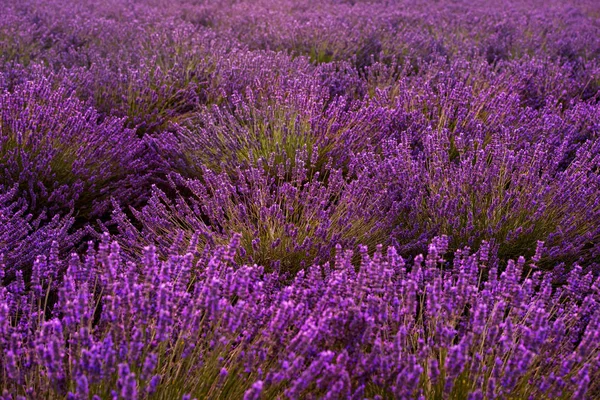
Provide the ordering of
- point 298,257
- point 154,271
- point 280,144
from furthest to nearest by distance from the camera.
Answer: point 280,144 → point 298,257 → point 154,271

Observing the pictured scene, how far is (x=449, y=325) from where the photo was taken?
1445 mm

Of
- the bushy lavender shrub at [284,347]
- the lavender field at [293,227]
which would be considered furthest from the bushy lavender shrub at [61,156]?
the bushy lavender shrub at [284,347]

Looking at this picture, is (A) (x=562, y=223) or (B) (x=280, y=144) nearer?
(A) (x=562, y=223)

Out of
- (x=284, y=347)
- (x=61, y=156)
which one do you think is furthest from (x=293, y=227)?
(x=61, y=156)

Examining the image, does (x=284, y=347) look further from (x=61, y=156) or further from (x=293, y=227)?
(x=61, y=156)

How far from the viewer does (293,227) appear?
84.7 inches

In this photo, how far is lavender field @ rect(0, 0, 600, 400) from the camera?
130 centimetres

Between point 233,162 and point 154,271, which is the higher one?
point 154,271

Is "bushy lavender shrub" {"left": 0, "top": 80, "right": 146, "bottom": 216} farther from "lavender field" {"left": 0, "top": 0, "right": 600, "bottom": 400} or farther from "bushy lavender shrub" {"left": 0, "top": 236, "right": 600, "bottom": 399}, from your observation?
"bushy lavender shrub" {"left": 0, "top": 236, "right": 600, "bottom": 399}

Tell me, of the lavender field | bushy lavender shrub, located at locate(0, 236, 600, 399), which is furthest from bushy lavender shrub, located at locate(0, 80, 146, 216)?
bushy lavender shrub, located at locate(0, 236, 600, 399)

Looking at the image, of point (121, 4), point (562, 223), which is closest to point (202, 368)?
point (562, 223)

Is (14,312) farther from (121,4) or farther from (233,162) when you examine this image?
(121,4)

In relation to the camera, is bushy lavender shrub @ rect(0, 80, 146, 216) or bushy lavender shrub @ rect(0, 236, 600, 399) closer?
bushy lavender shrub @ rect(0, 236, 600, 399)

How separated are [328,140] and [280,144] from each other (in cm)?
28
